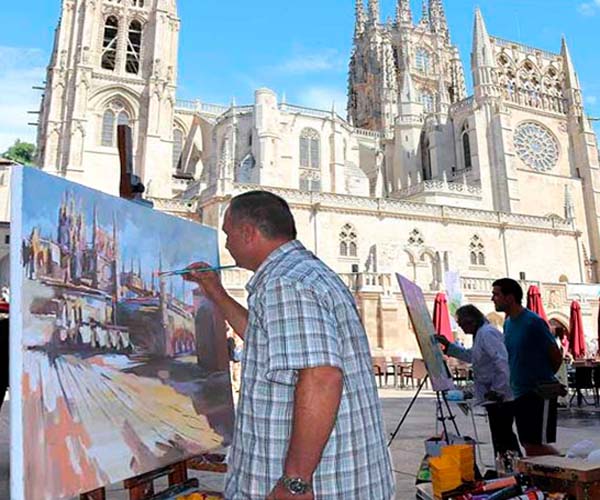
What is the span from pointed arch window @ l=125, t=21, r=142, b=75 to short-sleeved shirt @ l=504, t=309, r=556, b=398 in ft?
122

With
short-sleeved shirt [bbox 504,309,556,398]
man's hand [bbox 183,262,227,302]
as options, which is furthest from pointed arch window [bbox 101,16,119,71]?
man's hand [bbox 183,262,227,302]

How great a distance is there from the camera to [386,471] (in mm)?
2004

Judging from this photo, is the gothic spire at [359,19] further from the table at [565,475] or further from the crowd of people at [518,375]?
the table at [565,475]

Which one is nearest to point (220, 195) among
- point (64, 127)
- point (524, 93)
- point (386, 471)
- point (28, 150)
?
point (64, 127)

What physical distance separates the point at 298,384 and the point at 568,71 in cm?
4892

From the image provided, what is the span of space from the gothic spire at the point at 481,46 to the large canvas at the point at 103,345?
39454 mm

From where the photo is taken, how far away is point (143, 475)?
2.97 metres

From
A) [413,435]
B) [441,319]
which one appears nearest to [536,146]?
[441,319]

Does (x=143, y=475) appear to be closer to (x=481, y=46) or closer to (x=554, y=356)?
(x=554, y=356)

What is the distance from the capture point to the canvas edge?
196cm

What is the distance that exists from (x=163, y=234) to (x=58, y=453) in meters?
1.45

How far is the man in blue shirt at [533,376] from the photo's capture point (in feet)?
13.8

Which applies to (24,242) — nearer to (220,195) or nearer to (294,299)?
(294,299)

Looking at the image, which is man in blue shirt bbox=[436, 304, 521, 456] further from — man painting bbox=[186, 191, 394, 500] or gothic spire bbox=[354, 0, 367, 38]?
gothic spire bbox=[354, 0, 367, 38]
